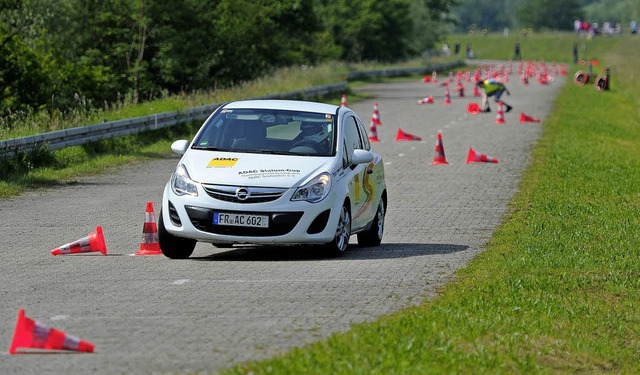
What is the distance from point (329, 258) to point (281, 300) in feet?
9.98

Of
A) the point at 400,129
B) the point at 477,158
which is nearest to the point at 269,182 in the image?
the point at 477,158

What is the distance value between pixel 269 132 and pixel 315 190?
1145mm

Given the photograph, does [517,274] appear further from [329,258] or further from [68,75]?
[68,75]

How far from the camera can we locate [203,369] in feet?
24.5

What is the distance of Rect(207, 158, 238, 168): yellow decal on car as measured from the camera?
12.9m

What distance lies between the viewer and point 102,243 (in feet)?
43.0

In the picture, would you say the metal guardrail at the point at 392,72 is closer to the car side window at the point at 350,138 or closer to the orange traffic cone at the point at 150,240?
the car side window at the point at 350,138

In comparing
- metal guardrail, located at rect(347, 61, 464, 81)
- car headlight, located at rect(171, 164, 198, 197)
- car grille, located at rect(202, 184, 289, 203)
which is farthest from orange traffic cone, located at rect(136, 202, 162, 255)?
metal guardrail, located at rect(347, 61, 464, 81)

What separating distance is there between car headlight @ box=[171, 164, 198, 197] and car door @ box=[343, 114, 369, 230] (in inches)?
63.0

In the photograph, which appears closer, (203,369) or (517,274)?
(203,369)

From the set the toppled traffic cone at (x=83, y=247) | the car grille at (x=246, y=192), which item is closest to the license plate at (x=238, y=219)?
the car grille at (x=246, y=192)

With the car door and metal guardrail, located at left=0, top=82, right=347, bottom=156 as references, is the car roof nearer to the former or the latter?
the car door

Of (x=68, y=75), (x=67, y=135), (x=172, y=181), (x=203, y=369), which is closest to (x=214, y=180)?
(x=172, y=181)

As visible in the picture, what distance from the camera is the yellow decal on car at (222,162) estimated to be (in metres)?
12.9
